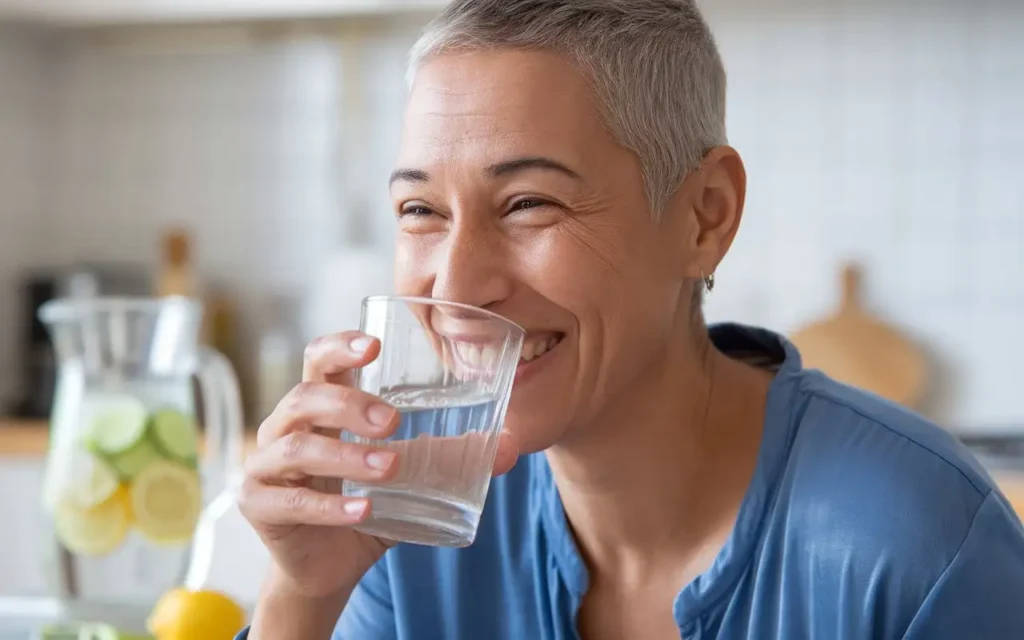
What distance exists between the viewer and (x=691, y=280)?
1.27 meters

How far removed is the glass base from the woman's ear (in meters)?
0.42

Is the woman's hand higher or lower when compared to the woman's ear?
lower

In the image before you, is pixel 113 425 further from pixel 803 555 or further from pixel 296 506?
pixel 803 555

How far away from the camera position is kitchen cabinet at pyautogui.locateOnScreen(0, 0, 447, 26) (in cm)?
289

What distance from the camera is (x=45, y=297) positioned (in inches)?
130

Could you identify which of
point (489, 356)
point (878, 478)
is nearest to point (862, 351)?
point (878, 478)

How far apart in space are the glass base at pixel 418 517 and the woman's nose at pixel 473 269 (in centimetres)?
20

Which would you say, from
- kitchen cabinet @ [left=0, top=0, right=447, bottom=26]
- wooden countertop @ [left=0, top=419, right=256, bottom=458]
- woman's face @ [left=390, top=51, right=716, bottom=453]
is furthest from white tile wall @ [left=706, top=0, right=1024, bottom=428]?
woman's face @ [left=390, top=51, right=716, bottom=453]

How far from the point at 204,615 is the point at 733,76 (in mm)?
2194

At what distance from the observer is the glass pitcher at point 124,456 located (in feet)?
3.89

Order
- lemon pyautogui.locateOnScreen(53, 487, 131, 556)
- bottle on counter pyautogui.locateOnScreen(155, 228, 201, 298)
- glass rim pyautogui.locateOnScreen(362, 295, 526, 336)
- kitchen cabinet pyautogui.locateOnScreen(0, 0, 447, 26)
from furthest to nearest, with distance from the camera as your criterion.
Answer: bottle on counter pyautogui.locateOnScreen(155, 228, 201, 298) → kitchen cabinet pyautogui.locateOnScreen(0, 0, 447, 26) → lemon pyautogui.locateOnScreen(53, 487, 131, 556) → glass rim pyautogui.locateOnScreen(362, 295, 526, 336)

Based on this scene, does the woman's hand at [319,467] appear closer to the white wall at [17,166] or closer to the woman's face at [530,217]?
the woman's face at [530,217]

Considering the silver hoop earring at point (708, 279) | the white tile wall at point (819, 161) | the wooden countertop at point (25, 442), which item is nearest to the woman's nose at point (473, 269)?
the silver hoop earring at point (708, 279)

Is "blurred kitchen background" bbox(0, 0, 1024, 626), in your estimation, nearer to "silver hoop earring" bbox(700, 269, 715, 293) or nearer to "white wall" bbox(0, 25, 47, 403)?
"white wall" bbox(0, 25, 47, 403)
